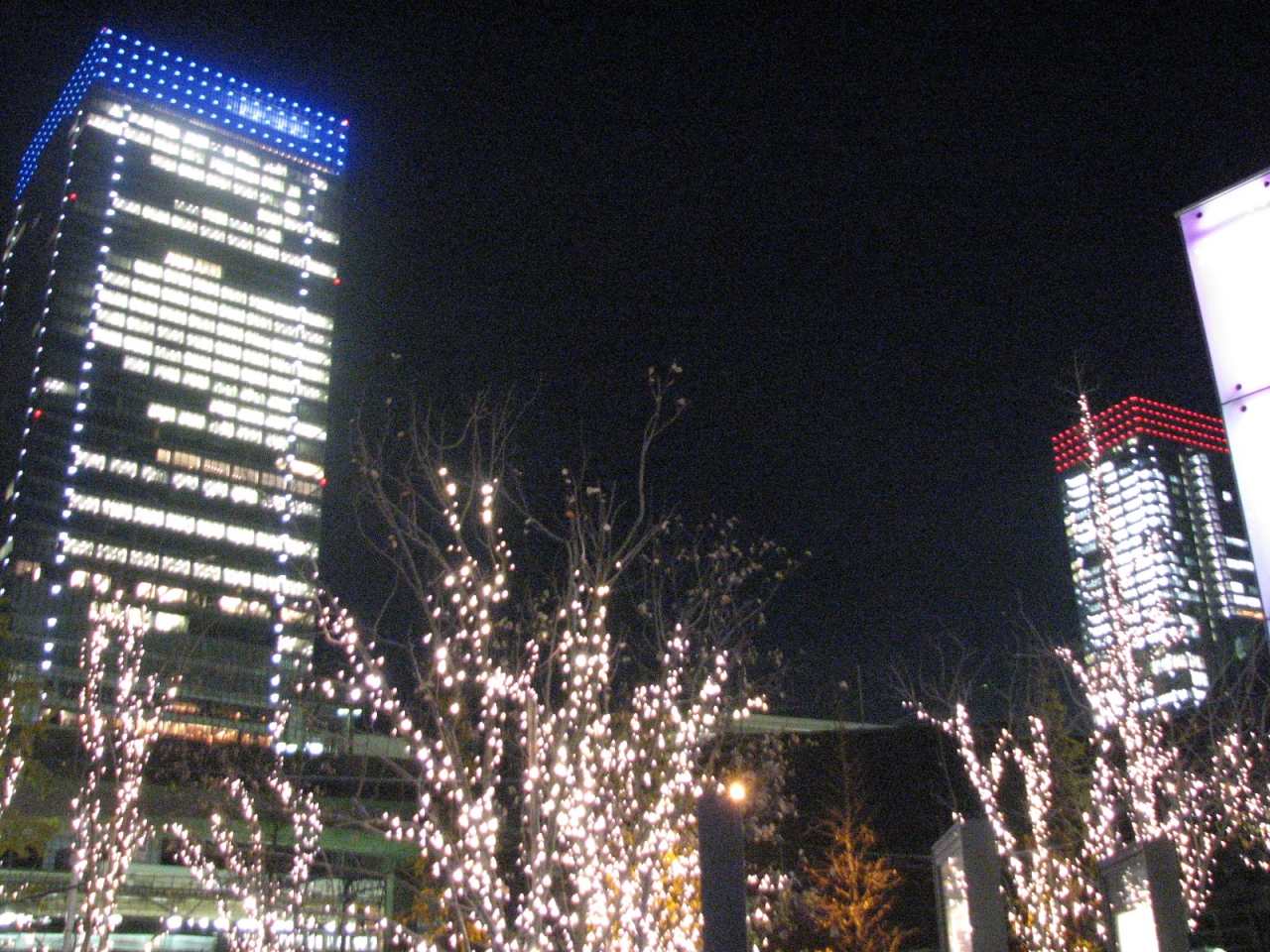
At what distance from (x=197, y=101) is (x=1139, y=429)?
362 feet

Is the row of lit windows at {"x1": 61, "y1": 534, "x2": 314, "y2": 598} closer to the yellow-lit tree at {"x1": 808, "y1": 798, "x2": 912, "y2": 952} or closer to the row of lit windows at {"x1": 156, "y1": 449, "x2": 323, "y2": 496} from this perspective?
the row of lit windows at {"x1": 156, "y1": 449, "x2": 323, "y2": 496}

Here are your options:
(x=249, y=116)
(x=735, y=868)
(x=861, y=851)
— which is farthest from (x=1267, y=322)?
(x=249, y=116)

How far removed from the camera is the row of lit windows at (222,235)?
→ 10662 centimetres

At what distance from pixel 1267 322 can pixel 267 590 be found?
105m

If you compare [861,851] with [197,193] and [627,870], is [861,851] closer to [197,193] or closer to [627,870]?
[627,870]

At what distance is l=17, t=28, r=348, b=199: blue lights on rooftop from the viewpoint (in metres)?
115

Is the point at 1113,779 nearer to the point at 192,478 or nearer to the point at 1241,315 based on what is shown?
the point at 1241,315

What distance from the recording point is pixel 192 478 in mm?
100562

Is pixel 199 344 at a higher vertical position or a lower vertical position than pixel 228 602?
higher

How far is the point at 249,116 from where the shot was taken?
127000 millimetres

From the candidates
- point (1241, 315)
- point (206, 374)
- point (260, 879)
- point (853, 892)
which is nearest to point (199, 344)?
point (206, 374)

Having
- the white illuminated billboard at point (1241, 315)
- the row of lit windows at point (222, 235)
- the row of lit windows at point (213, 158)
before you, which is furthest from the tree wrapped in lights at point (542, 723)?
the row of lit windows at point (213, 158)

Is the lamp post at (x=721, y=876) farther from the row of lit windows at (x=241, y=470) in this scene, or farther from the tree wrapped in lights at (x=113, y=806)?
the row of lit windows at (x=241, y=470)

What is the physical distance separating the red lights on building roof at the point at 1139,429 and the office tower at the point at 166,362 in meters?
57.4
